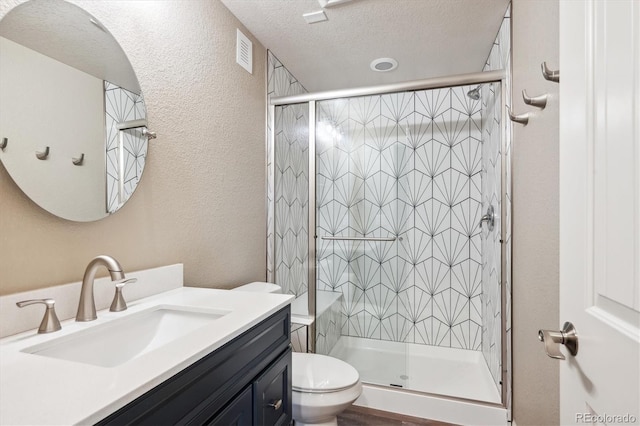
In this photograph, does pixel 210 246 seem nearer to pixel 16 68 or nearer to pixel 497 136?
pixel 16 68

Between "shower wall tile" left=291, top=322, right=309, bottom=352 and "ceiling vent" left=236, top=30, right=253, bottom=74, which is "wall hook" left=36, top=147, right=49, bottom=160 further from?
"shower wall tile" left=291, top=322, right=309, bottom=352

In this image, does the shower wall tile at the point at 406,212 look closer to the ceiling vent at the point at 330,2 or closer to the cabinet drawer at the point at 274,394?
the ceiling vent at the point at 330,2

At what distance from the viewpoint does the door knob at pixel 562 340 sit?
64 centimetres

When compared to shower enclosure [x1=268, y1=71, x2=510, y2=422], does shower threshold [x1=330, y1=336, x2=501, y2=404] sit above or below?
below

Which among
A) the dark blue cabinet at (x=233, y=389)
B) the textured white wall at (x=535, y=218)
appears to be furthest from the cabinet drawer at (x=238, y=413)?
the textured white wall at (x=535, y=218)

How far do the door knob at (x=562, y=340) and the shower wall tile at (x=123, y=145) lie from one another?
1324 mm

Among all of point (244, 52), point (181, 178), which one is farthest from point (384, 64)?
point (181, 178)

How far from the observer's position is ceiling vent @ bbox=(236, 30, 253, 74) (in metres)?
1.92

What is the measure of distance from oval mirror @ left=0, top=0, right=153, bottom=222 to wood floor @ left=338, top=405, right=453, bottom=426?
1.68 metres

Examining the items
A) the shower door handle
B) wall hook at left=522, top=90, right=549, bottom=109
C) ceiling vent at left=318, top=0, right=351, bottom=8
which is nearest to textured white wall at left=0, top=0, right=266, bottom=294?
ceiling vent at left=318, top=0, right=351, bottom=8

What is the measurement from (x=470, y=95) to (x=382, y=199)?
42.2 inches

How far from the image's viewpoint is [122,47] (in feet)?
3.87

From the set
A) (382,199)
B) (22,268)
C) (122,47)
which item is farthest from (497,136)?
(22,268)

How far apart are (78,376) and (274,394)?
2.25 ft
